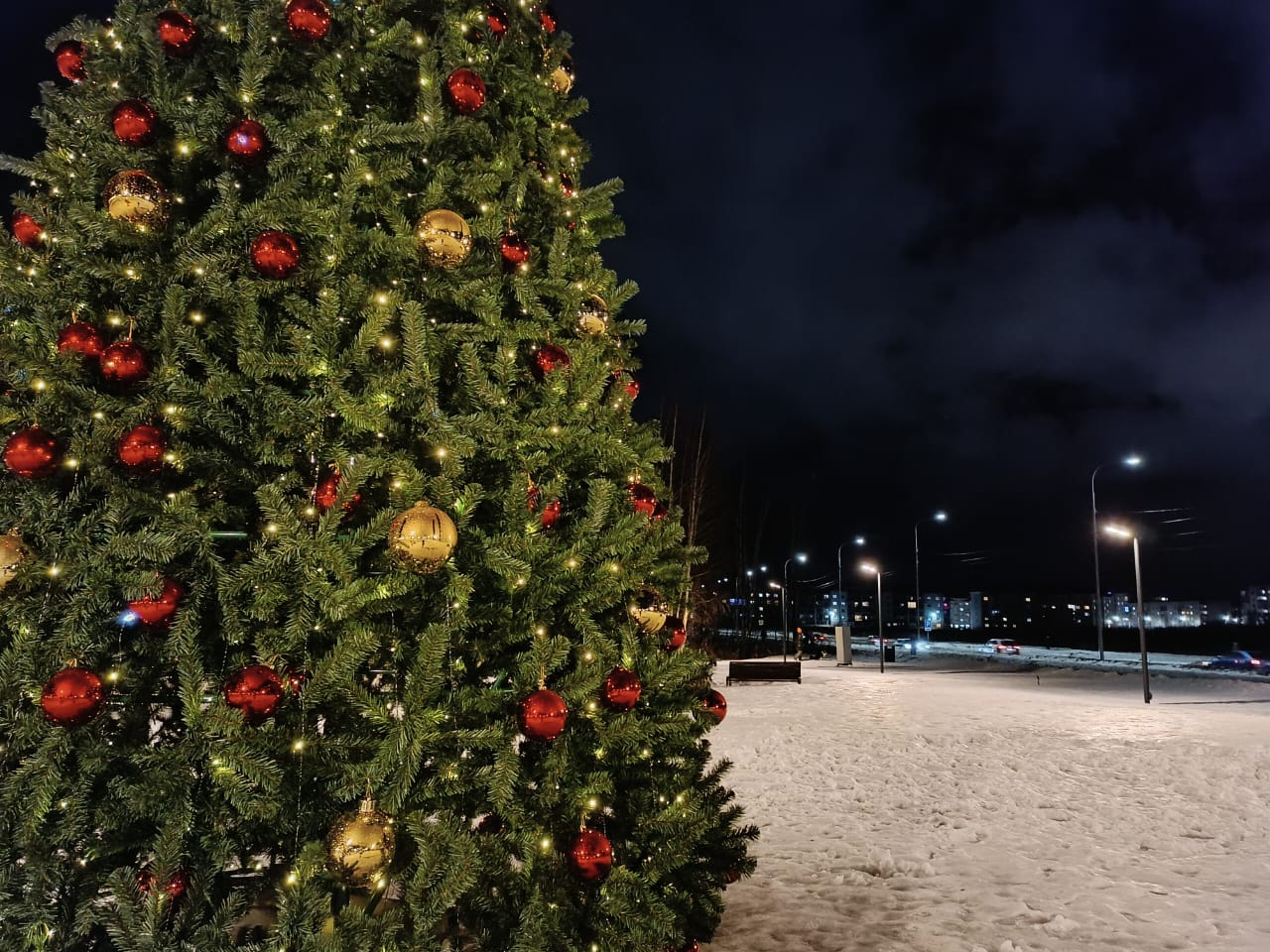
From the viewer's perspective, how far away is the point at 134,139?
258 cm

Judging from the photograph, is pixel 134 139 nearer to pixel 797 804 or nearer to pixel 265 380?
pixel 265 380

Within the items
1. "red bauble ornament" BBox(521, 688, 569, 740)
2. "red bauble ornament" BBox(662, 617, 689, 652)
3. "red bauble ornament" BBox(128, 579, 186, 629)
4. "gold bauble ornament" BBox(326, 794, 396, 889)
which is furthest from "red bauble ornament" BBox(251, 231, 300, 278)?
"red bauble ornament" BBox(662, 617, 689, 652)

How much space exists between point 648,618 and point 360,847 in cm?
139

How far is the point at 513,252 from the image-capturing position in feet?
Result: 9.77

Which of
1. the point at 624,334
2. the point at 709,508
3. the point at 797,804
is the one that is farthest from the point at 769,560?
the point at 624,334

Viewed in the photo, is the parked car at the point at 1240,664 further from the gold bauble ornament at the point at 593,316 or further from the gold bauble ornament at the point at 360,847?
the gold bauble ornament at the point at 360,847

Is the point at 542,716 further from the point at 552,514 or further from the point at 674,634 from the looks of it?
the point at 674,634

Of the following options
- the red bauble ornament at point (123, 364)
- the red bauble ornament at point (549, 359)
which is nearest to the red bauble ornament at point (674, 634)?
the red bauble ornament at point (549, 359)

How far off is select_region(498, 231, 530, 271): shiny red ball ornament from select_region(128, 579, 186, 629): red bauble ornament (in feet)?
5.38

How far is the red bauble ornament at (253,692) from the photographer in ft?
7.14

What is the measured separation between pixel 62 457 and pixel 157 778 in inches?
42.0

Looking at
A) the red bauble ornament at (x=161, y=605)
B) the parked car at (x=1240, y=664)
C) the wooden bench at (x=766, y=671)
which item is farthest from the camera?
the parked car at (x=1240, y=664)

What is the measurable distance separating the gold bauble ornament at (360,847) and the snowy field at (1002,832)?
2.53m

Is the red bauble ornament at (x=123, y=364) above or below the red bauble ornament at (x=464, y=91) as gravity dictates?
below
